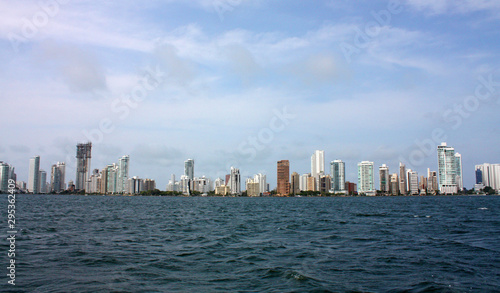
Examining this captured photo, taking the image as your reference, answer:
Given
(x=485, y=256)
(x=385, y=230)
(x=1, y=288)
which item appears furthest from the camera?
(x=385, y=230)

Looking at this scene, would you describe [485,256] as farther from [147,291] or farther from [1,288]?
[1,288]

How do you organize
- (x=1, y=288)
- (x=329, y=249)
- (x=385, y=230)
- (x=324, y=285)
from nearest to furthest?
(x=1, y=288)
(x=324, y=285)
(x=329, y=249)
(x=385, y=230)

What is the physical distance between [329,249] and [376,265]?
511 centimetres

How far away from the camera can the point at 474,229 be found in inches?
1405

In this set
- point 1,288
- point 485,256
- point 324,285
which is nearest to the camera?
point 1,288

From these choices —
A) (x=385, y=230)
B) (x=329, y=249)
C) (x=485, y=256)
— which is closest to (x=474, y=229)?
(x=385, y=230)

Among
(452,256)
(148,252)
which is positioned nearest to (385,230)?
(452,256)

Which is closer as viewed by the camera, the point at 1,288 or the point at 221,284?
the point at 1,288

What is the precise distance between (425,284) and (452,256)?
25.0ft

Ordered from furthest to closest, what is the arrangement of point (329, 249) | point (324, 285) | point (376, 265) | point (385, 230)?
point (385, 230) < point (329, 249) < point (376, 265) < point (324, 285)

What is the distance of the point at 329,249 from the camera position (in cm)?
2409

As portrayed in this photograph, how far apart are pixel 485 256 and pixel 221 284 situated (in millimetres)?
16543

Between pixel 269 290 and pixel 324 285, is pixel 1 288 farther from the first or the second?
pixel 324 285

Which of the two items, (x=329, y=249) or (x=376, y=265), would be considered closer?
(x=376, y=265)
